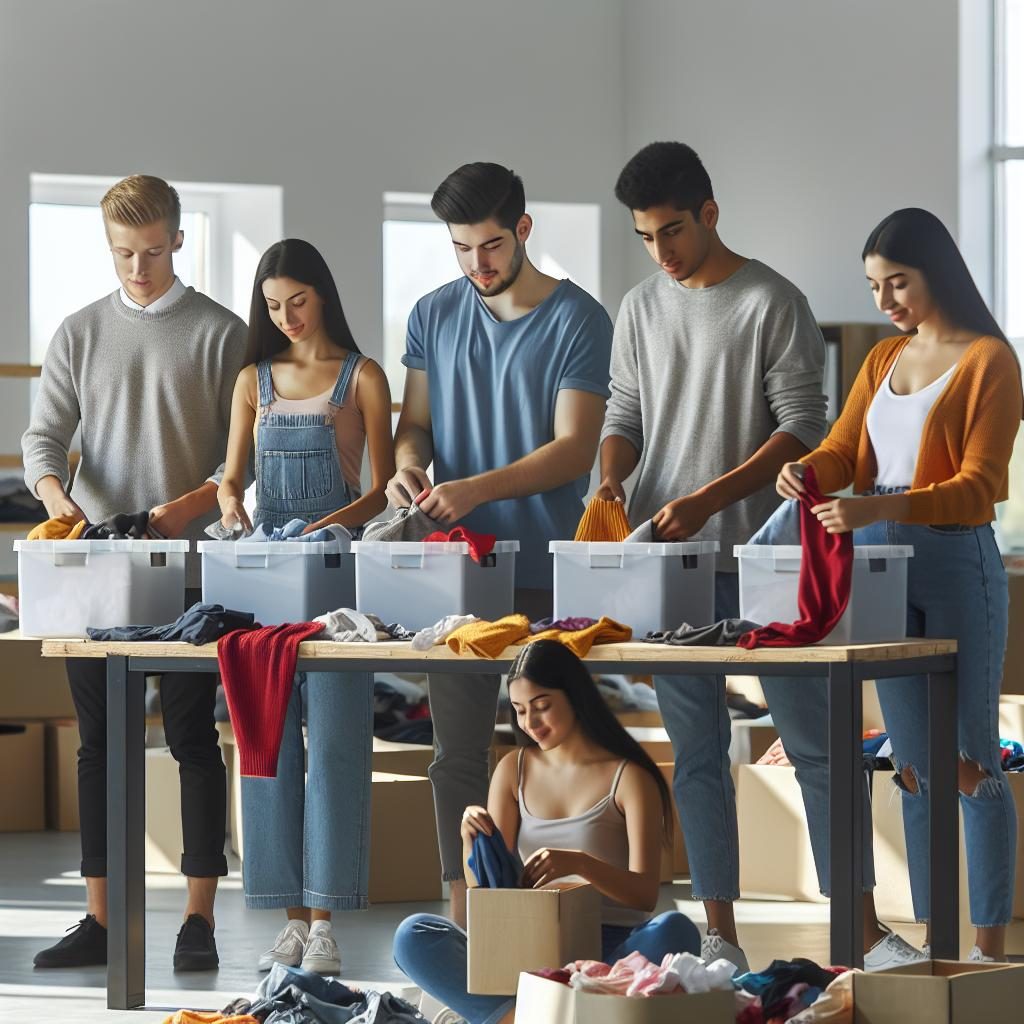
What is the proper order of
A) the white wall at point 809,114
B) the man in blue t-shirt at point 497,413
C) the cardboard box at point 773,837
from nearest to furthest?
the man in blue t-shirt at point 497,413
the cardboard box at point 773,837
the white wall at point 809,114

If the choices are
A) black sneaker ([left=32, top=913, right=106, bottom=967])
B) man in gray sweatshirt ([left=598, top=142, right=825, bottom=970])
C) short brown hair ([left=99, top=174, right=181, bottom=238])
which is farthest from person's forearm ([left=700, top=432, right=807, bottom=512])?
black sneaker ([left=32, top=913, right=106, bottom=967])

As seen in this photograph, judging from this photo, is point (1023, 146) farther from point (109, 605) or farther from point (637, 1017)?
point (637, 1017)

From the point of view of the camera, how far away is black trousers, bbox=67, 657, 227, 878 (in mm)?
3949

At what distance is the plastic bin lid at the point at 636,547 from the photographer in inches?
139

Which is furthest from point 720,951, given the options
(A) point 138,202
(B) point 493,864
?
(A) point 138,202

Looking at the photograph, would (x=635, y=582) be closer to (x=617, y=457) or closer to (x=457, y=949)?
(x=617, y=457)

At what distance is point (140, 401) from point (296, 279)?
446 millimetres

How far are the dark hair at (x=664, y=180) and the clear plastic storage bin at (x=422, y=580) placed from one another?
711 millimetres

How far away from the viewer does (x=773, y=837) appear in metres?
4.96

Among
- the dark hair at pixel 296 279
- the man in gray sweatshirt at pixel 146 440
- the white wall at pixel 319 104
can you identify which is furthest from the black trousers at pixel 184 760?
the white wall at pixel 319 104

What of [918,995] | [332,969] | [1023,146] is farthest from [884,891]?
[1023,146]

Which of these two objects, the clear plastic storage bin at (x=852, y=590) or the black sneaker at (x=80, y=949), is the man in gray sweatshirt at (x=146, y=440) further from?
the clear plastic storage bin at (x=852, y=590)

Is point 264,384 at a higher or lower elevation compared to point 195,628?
higher

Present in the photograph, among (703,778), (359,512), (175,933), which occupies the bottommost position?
(175,933)
